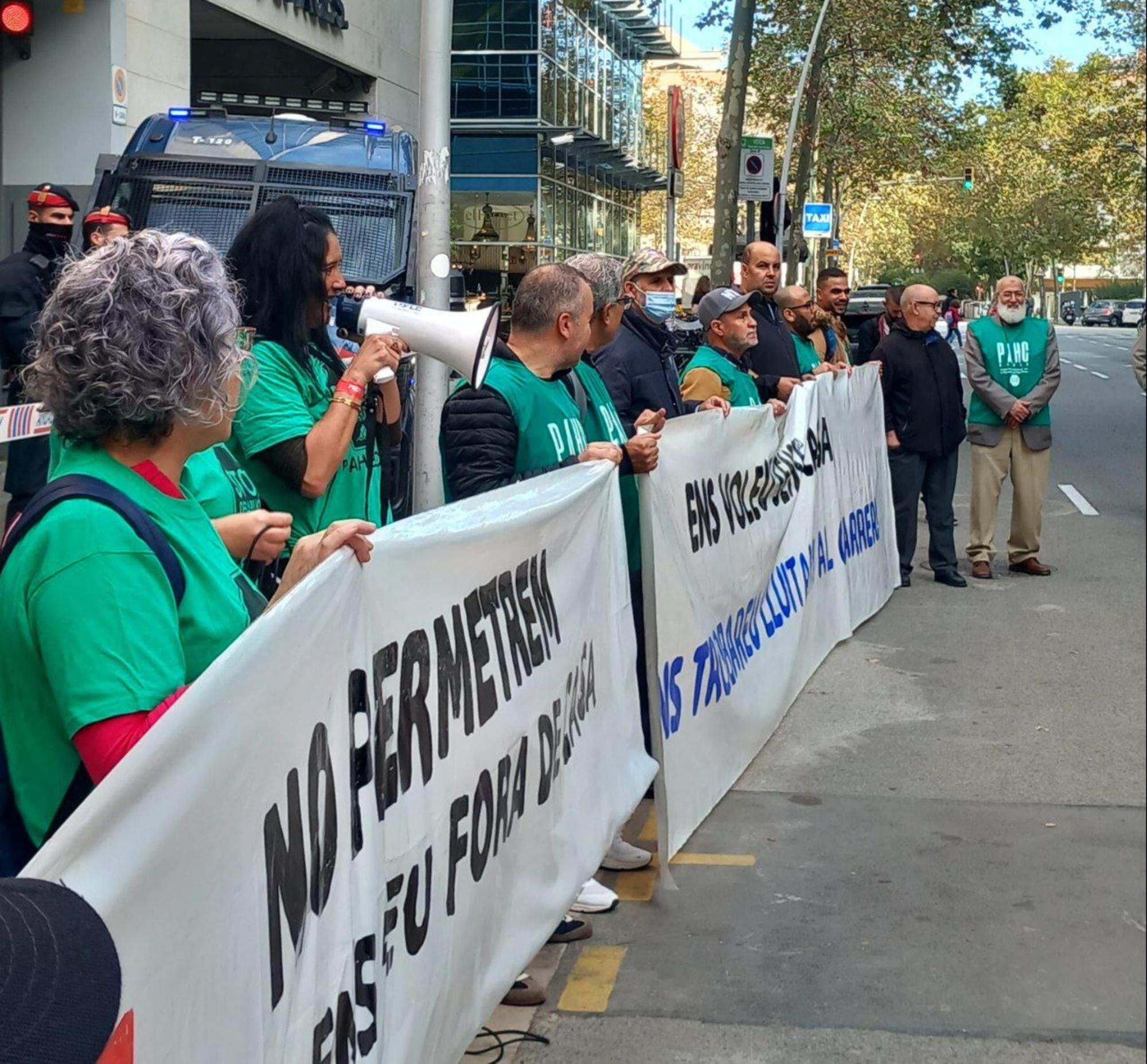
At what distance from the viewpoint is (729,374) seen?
7363 millimetres

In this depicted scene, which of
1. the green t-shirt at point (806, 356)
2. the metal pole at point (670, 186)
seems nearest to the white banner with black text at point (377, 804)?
the green t-shirt at point (806, 356)

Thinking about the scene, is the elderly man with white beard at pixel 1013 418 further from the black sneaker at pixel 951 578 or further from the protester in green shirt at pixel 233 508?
the protester in green shirt at pixel 233 508

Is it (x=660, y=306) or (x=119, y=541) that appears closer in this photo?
(x=119, y=541)

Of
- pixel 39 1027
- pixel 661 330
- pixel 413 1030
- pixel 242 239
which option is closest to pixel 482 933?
pixel 413 1030

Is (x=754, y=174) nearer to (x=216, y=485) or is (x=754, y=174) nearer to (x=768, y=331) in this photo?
(x=768, y=331)

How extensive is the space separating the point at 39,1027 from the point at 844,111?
42696 millimetres

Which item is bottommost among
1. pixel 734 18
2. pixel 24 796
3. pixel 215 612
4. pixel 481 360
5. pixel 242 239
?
pixel 24 796

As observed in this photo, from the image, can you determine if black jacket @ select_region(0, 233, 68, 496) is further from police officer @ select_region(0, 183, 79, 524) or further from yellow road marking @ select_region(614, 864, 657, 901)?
yellow road marking @ select_region(614, 864, 657, 901)

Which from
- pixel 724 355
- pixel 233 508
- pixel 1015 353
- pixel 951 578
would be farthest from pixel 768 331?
pixel 233 508

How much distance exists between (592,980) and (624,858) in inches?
37.8

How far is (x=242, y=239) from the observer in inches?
161

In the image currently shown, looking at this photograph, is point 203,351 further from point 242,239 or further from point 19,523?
point 242,239

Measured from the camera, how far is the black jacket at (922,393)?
416 inches

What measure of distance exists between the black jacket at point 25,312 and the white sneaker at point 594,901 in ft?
13.2
